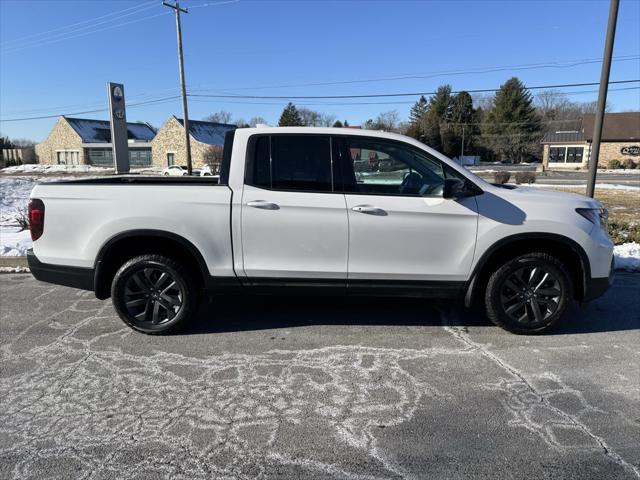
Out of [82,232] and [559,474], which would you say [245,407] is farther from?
[82,232]

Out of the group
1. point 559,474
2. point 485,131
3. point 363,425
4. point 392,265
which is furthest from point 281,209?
point 485,131

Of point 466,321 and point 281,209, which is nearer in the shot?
point 281,209

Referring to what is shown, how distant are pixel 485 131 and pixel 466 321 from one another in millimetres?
73298

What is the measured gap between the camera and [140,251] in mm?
4395

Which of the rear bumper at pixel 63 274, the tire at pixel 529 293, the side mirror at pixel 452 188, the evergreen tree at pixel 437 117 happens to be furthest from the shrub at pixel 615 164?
the rear bumper at pixel 63 274

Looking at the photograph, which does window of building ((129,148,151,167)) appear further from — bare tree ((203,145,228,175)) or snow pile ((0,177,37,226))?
snow pile ((0,177,37,226))

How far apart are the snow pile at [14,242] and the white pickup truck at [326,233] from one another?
12.0ft

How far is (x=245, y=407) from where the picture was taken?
314 centimetres

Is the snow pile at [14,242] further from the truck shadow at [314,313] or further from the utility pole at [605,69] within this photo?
the utility pole at [605,69]

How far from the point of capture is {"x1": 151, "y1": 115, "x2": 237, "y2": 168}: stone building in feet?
191

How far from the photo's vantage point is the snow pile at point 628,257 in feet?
22.1

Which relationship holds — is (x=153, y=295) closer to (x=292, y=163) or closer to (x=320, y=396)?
(x=292, y=163)

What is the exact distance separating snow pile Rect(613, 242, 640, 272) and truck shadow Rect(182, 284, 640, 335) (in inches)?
53.6

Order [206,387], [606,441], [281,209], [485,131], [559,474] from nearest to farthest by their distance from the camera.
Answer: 1. [559,474]
2. [606,441]
3. [206,387]
4. [281,209]
5. [485,131]
